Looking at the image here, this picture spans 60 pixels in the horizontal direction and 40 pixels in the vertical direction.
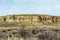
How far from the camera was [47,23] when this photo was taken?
17516mm

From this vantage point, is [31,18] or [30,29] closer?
[30,29]

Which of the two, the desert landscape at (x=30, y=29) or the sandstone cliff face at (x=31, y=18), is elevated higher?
the sandstone cliff face at (x=31, y=18)

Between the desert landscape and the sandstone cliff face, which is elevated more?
the sandstone cliff face

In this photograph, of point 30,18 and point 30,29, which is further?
point 30,18

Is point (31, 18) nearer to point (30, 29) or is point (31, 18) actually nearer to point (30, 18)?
point (30, 18)

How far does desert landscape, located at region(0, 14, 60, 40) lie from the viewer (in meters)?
16.3

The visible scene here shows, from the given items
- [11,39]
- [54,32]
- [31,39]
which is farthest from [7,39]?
[54,32]

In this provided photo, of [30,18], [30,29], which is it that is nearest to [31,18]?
[30,18]

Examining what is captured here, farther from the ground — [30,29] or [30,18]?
[30,18]

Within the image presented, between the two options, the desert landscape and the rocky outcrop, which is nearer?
the desert landscape

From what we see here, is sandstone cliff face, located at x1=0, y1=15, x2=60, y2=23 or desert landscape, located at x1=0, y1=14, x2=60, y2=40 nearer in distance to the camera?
desert landscape, located at x1=0, y1=14, x2=60, y2=40

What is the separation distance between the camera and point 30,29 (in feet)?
54.1

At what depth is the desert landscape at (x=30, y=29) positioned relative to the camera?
53.4 ft

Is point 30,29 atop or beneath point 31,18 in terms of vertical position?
beneath
